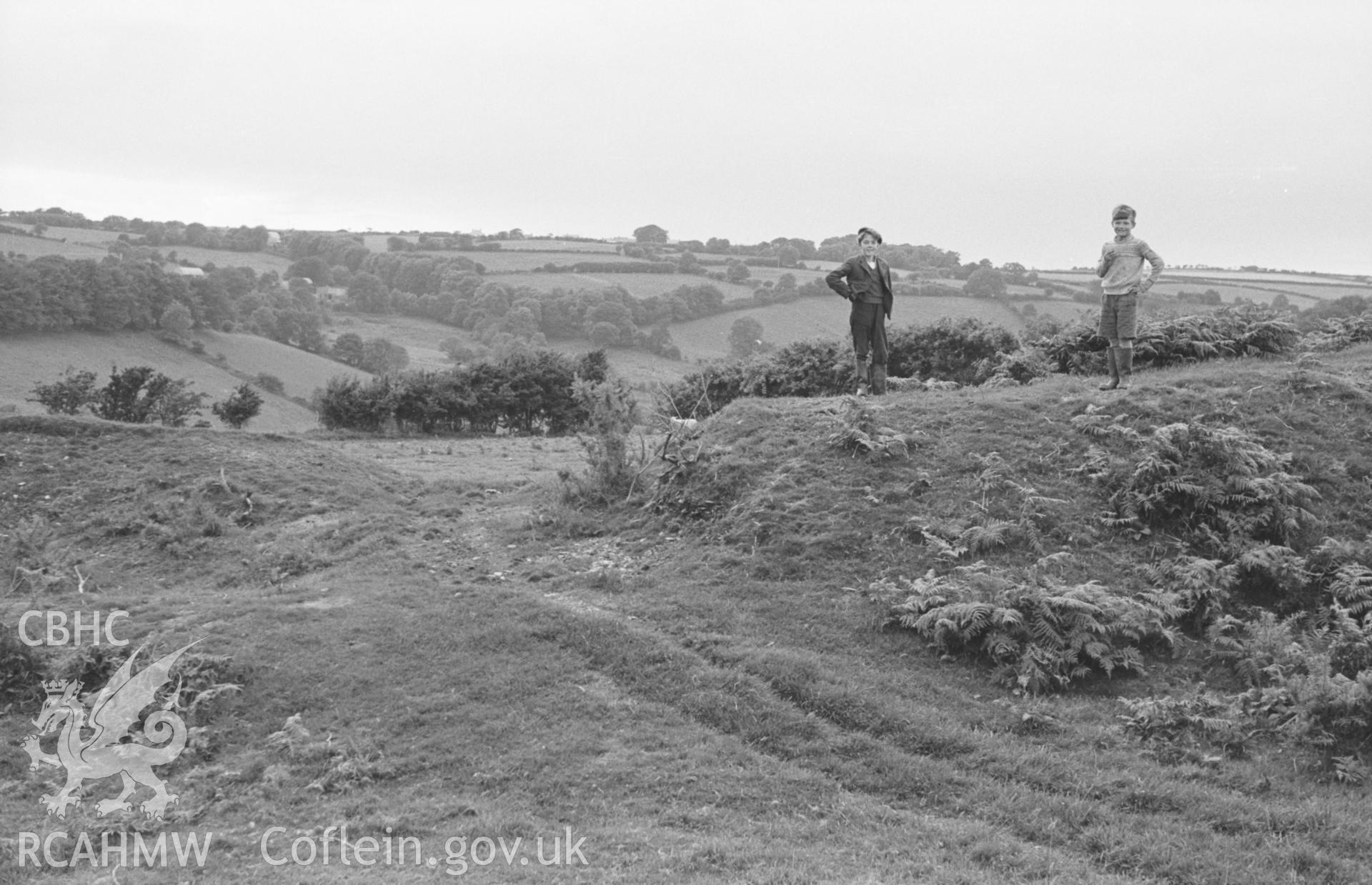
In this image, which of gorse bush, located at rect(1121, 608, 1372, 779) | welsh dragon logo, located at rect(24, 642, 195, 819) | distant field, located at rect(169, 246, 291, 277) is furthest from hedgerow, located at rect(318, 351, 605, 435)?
distant field, located at rect(169, 246, 291, 277)

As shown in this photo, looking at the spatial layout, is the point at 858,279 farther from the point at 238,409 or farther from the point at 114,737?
the point at 238,409

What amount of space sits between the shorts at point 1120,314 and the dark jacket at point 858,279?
2.92 meters

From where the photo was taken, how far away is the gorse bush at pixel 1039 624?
7.90 meters

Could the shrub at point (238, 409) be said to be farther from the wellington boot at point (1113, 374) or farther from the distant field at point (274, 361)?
the wellington boot at point (1113, 374)

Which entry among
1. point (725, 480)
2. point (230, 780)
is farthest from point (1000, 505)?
point (230, 780)

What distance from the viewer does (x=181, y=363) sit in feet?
125

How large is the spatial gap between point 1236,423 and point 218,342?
4165 cm

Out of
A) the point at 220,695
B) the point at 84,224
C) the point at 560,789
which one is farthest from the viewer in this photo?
the point at 84,224

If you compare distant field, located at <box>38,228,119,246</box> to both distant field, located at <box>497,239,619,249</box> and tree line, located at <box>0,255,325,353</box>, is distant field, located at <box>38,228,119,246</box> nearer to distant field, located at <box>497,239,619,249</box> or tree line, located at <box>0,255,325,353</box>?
tree line, located at <box>0,255,325,353</box>

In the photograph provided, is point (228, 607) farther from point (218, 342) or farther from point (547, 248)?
point (547, 248)

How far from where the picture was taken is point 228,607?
34.3 ft

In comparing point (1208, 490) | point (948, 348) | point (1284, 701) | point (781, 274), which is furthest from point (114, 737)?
point (781, 274)

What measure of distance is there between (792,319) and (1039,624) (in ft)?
103

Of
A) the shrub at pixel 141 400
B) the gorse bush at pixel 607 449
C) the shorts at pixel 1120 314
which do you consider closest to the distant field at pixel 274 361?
the shrub at pixel 141 400
